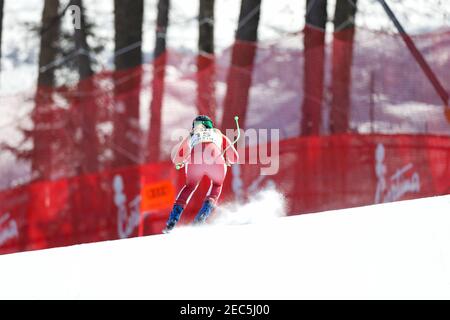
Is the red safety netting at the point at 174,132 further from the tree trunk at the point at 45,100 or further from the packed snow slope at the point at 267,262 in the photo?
the packed snow slope at the point at 267,262

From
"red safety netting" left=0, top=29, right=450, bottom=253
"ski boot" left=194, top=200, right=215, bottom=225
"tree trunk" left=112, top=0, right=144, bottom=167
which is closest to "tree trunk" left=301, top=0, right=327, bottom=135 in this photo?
"red safety netting" left=0, top=29, right=450, bottom=253

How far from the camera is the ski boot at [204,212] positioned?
6945 millimetres

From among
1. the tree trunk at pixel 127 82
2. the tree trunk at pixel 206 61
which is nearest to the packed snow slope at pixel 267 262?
the tree trunk at pixel 127 82

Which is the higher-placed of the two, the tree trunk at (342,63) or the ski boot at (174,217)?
the tree trunk at (342,63)

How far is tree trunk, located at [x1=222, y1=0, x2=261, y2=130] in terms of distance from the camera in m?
7.39

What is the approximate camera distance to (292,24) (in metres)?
7.57

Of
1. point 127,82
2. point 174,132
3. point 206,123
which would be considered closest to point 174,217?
point 174,132

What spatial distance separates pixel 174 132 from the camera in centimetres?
720

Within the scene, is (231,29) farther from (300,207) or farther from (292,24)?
(300,207)

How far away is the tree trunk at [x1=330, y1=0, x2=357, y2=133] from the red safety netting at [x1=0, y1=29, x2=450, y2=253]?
0.5 inches

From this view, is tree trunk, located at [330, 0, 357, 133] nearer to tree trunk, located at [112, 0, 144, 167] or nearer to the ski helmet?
the ski helmet

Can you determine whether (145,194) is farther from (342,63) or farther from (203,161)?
(342,63)

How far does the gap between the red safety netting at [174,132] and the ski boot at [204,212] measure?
0.09 m

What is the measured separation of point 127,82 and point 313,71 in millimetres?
2145
